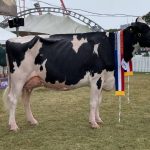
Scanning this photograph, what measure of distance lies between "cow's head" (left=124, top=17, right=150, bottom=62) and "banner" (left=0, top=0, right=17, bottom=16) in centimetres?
1022

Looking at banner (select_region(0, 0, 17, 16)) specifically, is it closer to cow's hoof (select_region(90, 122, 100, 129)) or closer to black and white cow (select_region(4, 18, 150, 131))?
black and white cow (select_region(4, 18, 150, 131))

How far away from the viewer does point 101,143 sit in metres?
6.55

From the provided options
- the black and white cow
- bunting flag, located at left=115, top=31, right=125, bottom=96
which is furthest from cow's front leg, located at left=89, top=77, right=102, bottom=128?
bunting flag, located at left=115, top=31, right=125, bottom=96

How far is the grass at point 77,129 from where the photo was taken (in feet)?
21.2

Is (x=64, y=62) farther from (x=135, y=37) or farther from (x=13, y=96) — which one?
(x=135, y=37)

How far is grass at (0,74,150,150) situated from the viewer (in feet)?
21.2

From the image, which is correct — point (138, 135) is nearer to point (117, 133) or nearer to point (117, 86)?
point (117, 133)

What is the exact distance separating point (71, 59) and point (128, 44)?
1.23m

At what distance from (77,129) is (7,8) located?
38.8 ft

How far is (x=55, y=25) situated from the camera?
3788cm

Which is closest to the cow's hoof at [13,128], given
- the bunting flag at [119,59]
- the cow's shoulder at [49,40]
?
the cow's shoulder at [49,40]

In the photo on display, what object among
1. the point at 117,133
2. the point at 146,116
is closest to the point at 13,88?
the point at 117,133

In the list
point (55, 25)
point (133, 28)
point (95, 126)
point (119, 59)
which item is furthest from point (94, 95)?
point (55, 25)

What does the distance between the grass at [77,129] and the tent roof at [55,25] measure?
25.7m
